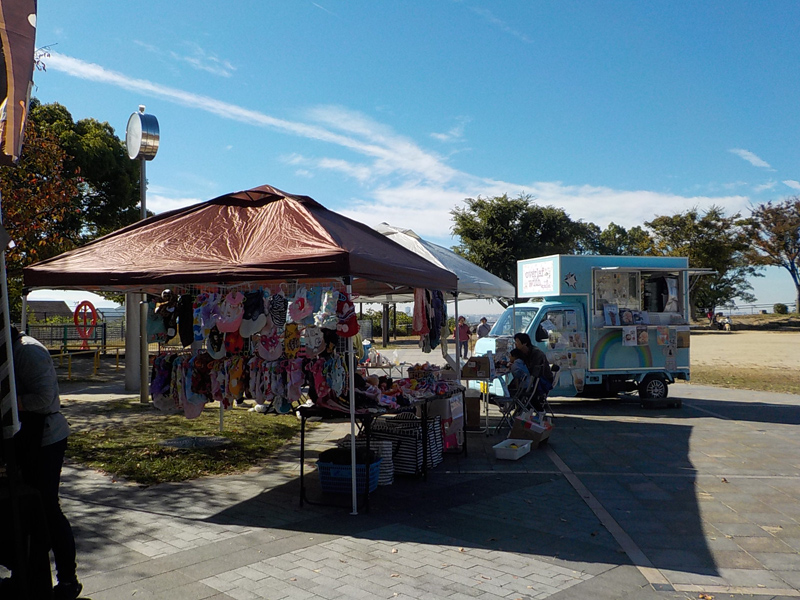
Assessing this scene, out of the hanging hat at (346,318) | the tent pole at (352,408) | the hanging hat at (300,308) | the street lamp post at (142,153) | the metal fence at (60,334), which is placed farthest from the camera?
the metal fence at (60,334)

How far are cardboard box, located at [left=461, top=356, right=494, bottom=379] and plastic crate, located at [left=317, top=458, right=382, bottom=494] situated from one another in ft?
12.0

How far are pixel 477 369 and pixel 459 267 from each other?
1835 mm

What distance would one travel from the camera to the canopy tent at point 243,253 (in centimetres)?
604

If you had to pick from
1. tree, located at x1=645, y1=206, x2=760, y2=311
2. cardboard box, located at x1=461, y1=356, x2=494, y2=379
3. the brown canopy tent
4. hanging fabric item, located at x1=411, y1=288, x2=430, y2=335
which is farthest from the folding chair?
tree, located at x1=645, y1=206, x2=760, y2=311

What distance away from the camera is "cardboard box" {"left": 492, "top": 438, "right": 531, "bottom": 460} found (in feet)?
27.6

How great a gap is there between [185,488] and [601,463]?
200 inches

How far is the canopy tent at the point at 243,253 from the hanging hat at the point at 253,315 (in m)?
0.38

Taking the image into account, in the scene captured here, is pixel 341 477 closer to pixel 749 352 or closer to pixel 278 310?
pixel 278 310

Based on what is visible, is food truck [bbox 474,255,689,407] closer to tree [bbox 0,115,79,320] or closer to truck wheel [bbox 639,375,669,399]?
truck wheel [bbox 639,375,669,399]

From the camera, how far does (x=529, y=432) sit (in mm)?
9266

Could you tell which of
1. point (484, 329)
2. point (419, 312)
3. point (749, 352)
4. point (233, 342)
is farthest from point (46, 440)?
point (749, 352)

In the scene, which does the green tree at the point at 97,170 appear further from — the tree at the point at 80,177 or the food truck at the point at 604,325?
the food truck at the point at 604,325

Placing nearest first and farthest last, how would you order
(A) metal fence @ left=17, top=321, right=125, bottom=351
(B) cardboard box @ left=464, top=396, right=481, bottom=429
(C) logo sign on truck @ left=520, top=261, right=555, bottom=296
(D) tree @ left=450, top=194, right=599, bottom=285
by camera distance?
(B) cardboard box @ left=464, top=396, right=481, bottom=429, (C) logo sign on truck @ left=520, top=261, right=555, bottom=296, (A) metal fence @ left=17, top=321, right=125, bottom=351, (D) tree @ left=450, top=194, right=599, bottom=285

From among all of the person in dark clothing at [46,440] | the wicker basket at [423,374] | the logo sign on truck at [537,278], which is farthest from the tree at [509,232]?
the person in dark clothing at [46,440]
